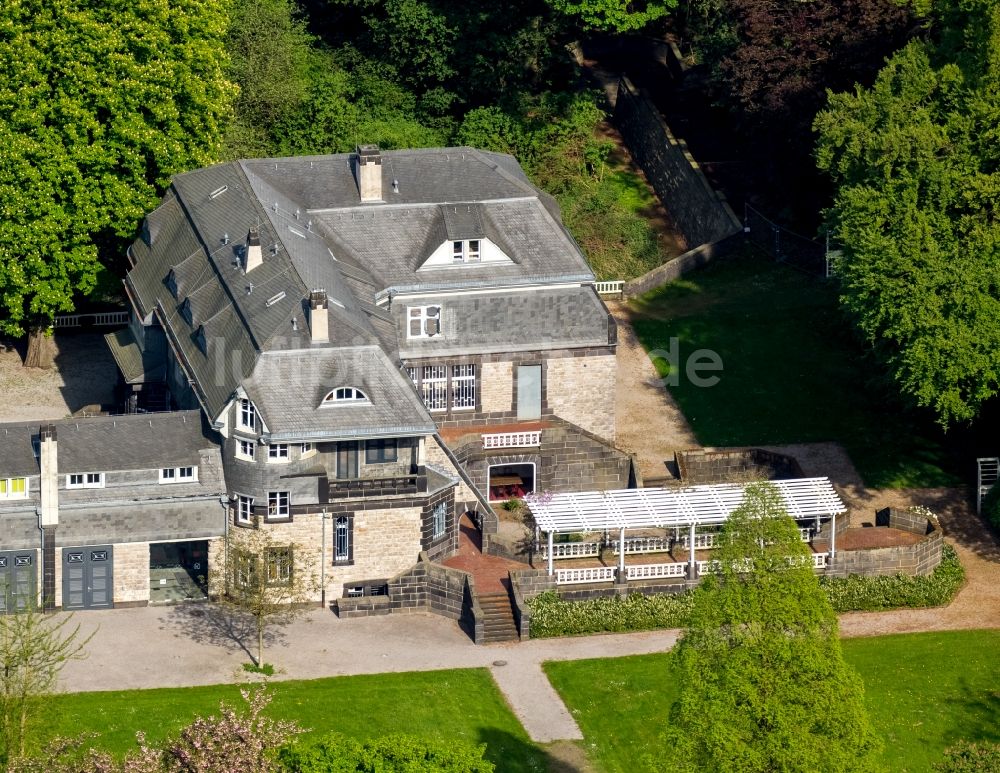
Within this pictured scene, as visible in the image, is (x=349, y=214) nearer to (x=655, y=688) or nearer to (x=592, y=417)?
(x=592, y=417)

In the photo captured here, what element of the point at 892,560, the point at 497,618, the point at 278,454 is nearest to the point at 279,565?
the point at 278,454

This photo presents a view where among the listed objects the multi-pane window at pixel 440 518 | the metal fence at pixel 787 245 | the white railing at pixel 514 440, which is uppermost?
the metal fence at pixel 787 245

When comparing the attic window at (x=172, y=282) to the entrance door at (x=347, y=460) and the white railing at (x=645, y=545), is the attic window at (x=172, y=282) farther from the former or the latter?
the white railing at (x=645, y=545)

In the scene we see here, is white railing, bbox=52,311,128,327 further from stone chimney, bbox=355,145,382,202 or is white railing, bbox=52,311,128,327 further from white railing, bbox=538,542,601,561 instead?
white railing, bbox=538,542,601,561

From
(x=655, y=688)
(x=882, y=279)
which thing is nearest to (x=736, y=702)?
(x=655, y=688)

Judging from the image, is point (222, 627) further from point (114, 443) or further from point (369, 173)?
point (369, 173)

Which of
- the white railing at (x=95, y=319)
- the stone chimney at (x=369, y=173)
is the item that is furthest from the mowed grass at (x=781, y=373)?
the white railing at (x=95, y=319)
